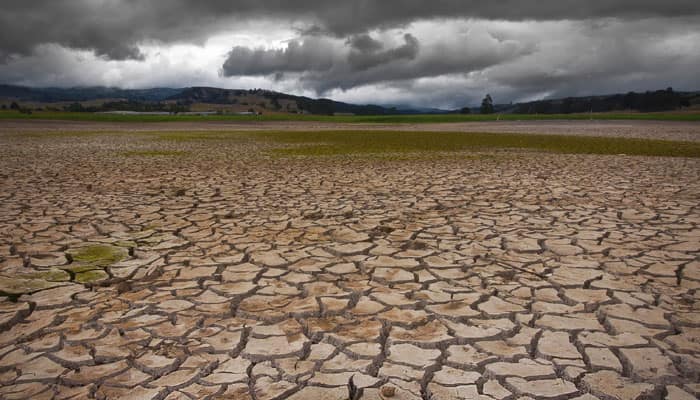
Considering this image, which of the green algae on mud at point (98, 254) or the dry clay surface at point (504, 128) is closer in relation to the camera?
the green algae on mud at point (98, 254)

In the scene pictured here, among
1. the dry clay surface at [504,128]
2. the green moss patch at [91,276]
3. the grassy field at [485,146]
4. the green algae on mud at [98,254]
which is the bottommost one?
the green moss patch at [91,276]

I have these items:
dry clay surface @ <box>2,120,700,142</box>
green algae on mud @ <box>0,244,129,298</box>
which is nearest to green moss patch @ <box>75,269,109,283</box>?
green algae on mud @ <box>0,244,129,298</box>

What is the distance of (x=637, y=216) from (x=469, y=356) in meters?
4.40

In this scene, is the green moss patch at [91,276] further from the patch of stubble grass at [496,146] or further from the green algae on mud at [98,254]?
the patch of stubble grass at [496,146]

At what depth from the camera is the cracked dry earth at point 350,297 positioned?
2.21 m

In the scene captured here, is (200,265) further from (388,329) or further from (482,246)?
(482,246)

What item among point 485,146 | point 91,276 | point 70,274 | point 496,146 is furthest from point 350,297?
point 496,146

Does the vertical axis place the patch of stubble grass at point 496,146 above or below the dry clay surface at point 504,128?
below

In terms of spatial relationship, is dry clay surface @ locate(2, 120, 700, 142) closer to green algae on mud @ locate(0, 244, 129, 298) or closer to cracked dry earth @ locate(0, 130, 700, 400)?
cracked dry earth @ locate(0, 130, 700, 400)

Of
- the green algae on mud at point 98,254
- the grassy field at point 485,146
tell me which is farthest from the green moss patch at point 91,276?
the grassy field at point 485,146

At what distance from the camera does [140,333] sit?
265 cm

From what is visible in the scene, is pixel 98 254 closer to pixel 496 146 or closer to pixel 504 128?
pixel 496 146

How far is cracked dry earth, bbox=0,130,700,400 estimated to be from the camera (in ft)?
7.27

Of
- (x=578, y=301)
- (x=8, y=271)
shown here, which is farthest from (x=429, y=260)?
(x=8, y=271)
